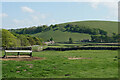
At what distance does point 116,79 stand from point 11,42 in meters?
67.0

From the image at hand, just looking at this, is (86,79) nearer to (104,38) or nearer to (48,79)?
(48,79)

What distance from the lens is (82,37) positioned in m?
197

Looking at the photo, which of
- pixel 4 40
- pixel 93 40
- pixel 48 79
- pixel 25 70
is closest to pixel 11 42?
pixel 4 40

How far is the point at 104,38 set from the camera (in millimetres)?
174875

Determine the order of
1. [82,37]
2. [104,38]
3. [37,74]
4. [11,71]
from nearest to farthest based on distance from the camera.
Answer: [37,74], [11,71], [104,38], [82,37]

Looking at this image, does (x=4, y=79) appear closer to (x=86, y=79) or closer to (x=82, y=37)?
(x=86, y=79)

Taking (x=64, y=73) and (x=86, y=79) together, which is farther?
(x=64, y=73)

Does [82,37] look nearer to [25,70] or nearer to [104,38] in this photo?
[104,38]

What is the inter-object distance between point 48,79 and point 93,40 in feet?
535

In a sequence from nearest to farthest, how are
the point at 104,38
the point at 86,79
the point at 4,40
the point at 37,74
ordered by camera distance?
the point at 86,79 → the point at 37,74 → the point at 4,40 → the point at 104,38

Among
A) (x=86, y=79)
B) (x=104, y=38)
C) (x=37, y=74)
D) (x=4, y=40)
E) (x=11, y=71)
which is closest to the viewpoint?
(x=86, y=79)

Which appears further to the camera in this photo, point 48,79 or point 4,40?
point 4,40

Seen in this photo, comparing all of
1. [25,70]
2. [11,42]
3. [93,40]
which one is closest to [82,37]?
[93,40]

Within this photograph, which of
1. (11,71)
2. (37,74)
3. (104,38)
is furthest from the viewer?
(104,38)
